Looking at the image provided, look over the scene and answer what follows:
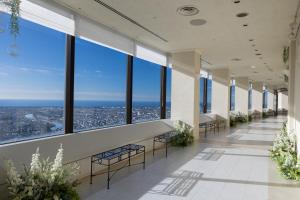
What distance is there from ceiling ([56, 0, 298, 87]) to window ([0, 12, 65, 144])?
1.30m

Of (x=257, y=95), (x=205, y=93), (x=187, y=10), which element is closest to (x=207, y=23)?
(x=187, y=10)

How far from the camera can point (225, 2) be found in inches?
166

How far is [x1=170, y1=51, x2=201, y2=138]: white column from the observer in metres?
8.44

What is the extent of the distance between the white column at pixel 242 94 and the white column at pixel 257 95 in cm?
476

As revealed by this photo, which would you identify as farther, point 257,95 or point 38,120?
point 257,95

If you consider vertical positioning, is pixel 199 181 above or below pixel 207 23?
below

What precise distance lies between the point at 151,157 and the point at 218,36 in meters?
3.83

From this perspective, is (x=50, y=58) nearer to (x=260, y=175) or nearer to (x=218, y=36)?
(x=218, y=36)

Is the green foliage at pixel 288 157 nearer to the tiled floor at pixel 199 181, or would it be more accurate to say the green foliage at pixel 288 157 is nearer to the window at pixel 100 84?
the tiled floor at pixel 199 181

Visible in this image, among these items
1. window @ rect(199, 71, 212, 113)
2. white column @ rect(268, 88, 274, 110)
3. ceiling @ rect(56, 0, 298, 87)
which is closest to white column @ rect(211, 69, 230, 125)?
window @ rect(199, 71, 212, 113)

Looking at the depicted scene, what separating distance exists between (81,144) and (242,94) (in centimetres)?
1471

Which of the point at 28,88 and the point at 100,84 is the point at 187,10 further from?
the point at 100,84

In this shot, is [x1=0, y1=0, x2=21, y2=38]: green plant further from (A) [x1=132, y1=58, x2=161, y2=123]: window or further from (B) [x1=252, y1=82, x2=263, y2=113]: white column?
(B) [x1=252, y1=82, x2=263, y2=113]: white column

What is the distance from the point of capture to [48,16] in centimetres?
Result: 427
